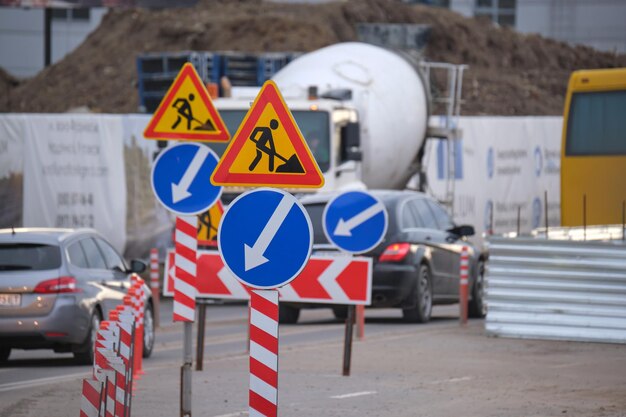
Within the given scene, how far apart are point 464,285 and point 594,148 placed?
174 inches

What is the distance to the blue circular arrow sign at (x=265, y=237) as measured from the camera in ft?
29.0

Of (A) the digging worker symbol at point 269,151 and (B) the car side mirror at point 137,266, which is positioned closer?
(A) the digging worker symbol at point 269,151

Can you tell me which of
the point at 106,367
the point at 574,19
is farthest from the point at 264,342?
the point at 574,19

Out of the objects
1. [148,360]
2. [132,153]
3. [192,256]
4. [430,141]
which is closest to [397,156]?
[430,141]

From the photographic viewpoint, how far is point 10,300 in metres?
16.5

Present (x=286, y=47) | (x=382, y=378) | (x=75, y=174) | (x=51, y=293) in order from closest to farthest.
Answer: (x=382, y=378), (x=51, y=293), (x=75, y=174), (x=286, y=47)

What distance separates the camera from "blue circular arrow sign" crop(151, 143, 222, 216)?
12.8 metres

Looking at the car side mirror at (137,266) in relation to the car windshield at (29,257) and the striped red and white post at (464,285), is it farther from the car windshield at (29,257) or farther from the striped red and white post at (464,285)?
the striped red and white post at (464,285)

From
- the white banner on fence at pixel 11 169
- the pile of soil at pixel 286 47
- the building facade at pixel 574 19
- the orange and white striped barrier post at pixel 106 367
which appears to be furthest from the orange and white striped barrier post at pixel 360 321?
the building facade at pixel 574 19

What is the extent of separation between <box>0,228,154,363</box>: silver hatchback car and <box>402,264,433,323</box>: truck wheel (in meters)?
5.34

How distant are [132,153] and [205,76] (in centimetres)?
663

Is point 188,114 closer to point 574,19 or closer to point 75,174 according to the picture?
point 75,174

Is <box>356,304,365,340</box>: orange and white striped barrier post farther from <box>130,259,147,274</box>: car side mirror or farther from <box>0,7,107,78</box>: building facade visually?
<box>0,7,107,78</box>: building facade

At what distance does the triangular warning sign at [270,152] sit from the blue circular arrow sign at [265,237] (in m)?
0.26
